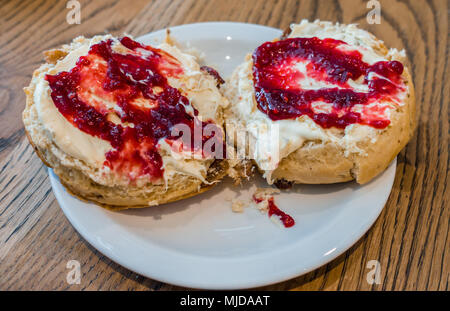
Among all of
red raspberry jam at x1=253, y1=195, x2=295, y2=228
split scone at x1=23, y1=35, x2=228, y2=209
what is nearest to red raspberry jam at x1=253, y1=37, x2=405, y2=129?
split scone at x1=23, y1=35, x2=228, y2=209

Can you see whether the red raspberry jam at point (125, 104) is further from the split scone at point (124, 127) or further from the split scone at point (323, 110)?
the split scone at point (323, 110)

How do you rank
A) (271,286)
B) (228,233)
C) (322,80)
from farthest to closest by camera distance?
(322,80), (228,233), (271,286)

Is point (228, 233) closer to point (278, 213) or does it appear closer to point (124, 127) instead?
point (278, 213)

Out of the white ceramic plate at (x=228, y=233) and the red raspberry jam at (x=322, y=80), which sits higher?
the red raspberry jam at (x=322, y=80)

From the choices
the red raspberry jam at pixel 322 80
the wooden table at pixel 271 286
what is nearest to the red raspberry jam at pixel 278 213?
the wooden table at pixel 271 286

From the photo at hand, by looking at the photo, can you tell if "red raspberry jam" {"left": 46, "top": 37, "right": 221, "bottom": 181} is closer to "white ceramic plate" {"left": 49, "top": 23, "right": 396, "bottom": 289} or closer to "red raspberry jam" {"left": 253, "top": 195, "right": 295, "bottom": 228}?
"white ceramic plate" {"left": 49, "top": 23, "right": 396, "bottom": 289}

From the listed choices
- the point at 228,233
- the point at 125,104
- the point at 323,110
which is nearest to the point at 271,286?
the point at 228,233

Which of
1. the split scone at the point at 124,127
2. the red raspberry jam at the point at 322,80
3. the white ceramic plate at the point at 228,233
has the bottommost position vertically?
the white ceramic plate at the point at 228,233
